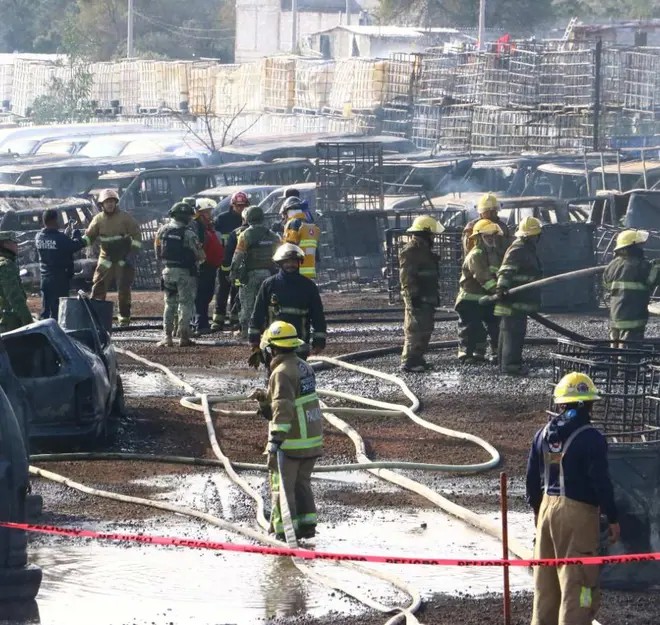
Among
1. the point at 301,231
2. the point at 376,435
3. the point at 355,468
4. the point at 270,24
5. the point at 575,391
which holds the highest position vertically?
the point at 270,24

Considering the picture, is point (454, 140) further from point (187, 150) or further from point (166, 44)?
point (166, 44)

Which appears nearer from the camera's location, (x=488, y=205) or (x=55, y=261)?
(x=488, y=205)

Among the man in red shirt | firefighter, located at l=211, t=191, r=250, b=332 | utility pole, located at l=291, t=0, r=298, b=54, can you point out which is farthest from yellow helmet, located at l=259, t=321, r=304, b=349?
utility pole, located at l=291, t=0, r=298, b=54

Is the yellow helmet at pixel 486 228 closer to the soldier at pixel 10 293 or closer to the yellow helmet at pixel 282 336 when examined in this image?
the soldier at pixel 10 293

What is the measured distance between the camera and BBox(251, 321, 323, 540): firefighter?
909 centimetres

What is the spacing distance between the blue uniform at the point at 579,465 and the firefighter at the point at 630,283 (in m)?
7.03

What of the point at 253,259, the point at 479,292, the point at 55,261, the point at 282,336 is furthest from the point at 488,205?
the point at 282,336

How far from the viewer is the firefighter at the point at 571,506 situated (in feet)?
22.6

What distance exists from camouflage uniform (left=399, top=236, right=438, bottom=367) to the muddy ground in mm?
520

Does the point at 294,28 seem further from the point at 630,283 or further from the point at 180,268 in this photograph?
the point at 630,283

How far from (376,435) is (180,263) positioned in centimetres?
502

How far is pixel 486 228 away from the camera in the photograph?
15.5 meters

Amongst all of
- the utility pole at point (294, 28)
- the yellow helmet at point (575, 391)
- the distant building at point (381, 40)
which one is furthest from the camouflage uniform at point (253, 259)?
the utility pole at point (294, 28)

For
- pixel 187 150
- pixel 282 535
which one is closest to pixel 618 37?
pixel 187 150
